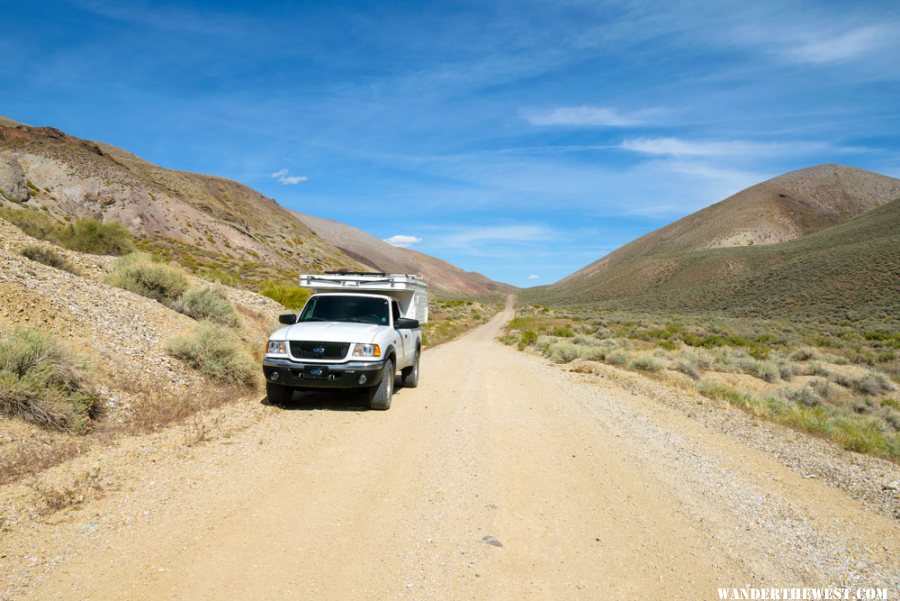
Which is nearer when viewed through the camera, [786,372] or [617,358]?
[617,358]

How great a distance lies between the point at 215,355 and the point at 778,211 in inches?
5985

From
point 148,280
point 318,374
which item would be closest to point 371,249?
point 148,280

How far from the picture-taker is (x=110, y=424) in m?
6.95

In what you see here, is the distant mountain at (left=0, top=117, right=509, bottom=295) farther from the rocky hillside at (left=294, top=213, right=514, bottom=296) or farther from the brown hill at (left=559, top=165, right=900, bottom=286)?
the rocky hillside at (left=294, top=213, right=514, bottom=296)

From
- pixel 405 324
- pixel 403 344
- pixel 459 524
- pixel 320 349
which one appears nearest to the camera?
pixel 459 524

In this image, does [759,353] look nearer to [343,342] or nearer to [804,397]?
[804,397]

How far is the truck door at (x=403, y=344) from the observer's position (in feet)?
34.8

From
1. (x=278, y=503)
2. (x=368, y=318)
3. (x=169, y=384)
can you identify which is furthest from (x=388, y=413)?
(x=278, y=503)

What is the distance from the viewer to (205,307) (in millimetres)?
13859

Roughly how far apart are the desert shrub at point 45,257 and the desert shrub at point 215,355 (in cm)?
518

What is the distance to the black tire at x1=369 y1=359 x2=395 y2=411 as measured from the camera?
912 cm

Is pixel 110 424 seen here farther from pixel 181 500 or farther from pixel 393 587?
pixel 393 587

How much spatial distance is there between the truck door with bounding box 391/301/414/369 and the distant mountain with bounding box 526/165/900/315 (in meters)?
55.6

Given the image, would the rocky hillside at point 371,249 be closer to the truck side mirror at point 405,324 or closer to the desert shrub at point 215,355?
the desert shrub at point 215,355
